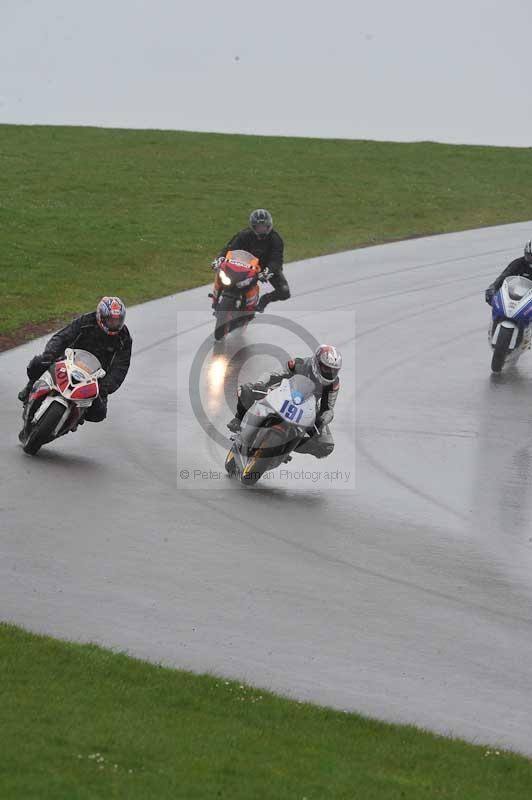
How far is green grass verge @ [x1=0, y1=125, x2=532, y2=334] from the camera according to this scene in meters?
29.8

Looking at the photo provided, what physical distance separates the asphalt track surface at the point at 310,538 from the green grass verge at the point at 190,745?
626 millimetres

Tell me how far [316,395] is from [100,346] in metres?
2.81

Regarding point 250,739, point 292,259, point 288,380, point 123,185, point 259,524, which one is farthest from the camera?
point 123,185

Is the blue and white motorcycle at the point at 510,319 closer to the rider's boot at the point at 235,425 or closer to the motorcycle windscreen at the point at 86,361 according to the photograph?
the rider's boot at the point at 235,425

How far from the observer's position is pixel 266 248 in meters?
23.2

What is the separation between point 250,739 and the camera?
8.06 m

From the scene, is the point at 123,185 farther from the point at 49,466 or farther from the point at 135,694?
the point at 135,694

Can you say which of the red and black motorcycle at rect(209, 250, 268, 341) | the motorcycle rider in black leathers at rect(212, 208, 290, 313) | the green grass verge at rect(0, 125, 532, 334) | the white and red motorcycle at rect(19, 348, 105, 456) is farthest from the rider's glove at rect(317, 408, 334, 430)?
the green grass verge at rect(0, 125, 532, 334)

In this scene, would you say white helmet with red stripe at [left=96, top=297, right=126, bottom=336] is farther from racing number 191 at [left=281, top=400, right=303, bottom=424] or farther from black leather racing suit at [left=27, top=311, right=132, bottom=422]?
racing number 191 at [left=281, top=400, right=303, bottom=424]

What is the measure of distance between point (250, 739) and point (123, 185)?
35.5 metres

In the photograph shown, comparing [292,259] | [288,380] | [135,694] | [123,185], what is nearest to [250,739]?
[135,694]

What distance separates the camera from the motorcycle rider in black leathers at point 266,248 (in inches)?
894

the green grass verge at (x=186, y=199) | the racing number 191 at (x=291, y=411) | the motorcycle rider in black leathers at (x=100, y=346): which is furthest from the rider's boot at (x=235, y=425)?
the green grass verge at (x=186, y=199)

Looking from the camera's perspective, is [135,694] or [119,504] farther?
[119,504]
